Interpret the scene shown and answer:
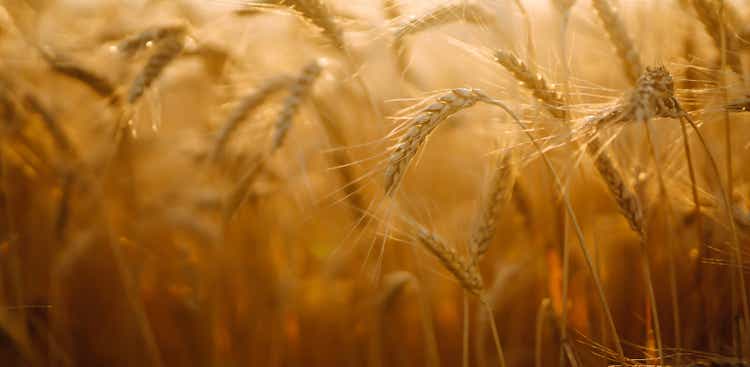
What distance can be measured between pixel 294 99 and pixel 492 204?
610 millimetres

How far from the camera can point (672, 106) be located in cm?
112

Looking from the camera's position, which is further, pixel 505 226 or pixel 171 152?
pixel 171 152

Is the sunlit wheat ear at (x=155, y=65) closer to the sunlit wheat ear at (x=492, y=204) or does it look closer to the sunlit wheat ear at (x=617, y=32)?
the sunlit wheat ear at (x=492, y=204)

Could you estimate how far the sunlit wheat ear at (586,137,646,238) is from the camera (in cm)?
126

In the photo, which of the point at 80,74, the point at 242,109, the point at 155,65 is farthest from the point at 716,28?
the point at 80,74

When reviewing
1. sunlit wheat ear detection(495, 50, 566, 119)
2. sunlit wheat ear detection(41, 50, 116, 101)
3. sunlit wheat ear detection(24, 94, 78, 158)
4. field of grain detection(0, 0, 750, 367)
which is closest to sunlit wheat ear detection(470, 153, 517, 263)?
field of grain detection(0, 0, 750, 367)

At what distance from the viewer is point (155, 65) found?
5.38 ft

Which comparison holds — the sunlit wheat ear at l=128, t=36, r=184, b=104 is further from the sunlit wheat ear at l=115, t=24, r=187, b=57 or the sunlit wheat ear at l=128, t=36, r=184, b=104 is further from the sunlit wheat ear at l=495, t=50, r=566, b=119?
the sunlit wheat ear at l=495, t=50, r=566, b=119

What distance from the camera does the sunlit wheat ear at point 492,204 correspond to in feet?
4.42

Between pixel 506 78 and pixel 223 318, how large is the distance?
4.57 feet

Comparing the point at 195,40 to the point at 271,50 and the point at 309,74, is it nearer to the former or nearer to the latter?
the point at 309,74

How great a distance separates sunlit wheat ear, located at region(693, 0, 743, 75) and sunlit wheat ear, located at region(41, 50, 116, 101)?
1.79 m

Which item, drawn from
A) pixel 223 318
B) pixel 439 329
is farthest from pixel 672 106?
pixel 223 318

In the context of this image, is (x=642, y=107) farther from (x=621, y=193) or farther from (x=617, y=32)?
(x=617, y=32)
